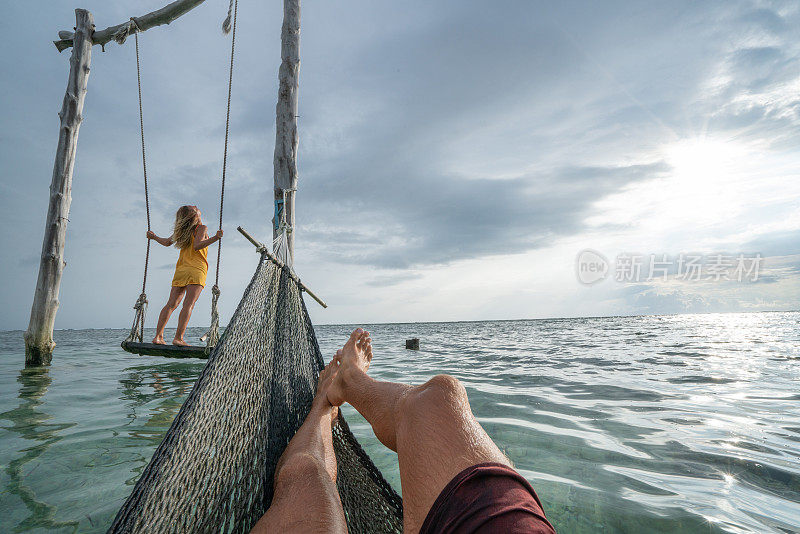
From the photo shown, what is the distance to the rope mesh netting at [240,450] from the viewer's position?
91 centimetres

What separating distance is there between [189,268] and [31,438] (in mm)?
2041

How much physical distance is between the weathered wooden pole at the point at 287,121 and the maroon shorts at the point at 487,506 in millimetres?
2417

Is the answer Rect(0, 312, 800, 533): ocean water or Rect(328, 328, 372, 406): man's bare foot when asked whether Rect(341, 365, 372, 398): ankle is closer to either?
Rect(328, 328, 372, 406): man's bare foot

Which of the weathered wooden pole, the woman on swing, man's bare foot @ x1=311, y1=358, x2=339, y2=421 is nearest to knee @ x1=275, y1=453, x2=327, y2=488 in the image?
man's bare foot @ x1=311, y1=358, x2=339, y2=421

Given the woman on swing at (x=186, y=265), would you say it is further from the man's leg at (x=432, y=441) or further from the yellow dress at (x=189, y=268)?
the man's leg at (x=432, y=441)

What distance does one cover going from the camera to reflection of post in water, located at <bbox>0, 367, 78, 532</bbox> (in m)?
1.45

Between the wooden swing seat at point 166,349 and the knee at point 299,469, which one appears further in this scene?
the wooden swing seat at point 166,349

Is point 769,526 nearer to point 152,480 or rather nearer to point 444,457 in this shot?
point 444,457

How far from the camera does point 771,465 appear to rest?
1837 mm

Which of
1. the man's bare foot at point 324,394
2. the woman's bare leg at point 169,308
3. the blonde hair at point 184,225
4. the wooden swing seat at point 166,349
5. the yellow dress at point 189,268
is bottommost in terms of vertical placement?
the man's bare foot at point 324,394

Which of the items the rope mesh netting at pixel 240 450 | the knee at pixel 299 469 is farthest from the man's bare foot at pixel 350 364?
the knee at pixel 299 469

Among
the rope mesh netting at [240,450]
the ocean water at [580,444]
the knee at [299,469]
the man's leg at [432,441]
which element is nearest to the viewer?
the man's leg at [432,441]

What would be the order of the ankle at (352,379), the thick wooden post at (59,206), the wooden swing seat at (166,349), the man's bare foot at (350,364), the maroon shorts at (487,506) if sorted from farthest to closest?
the thick wooden post at (59,206), the wooden swing seat at (166,349), the man's bare foot at (350,364), the ankle at (352,379), the maroon shorts at (487,506)

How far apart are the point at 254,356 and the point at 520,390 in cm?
282
